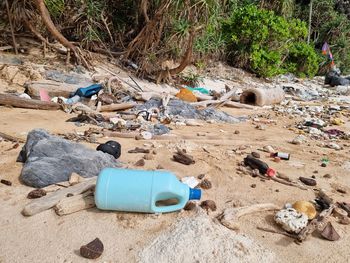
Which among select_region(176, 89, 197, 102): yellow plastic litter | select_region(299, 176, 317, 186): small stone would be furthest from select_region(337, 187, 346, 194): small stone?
select_region(176, 89, 197, 102): yellow plastic litter

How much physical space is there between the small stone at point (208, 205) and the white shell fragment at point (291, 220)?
1.27 ft

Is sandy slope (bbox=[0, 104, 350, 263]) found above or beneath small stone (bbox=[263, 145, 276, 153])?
above

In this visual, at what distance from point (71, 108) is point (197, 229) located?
3527mm

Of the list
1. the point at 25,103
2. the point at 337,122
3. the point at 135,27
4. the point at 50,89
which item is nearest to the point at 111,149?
the point at 25,103

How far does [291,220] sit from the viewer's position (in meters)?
1.97

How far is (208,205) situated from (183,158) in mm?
854

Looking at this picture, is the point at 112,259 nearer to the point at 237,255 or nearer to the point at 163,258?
the point at 163,258

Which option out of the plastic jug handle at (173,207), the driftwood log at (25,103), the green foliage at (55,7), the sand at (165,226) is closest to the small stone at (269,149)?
the sand at (165,226)

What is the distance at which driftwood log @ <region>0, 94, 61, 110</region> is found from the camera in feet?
15.4

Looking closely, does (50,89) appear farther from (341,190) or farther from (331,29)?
(331,29)

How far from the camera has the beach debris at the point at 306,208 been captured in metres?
2.10

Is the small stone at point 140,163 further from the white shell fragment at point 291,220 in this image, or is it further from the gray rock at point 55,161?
the white shell fragment at point 291,220

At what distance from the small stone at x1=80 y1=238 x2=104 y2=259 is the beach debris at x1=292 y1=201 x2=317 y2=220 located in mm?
1228

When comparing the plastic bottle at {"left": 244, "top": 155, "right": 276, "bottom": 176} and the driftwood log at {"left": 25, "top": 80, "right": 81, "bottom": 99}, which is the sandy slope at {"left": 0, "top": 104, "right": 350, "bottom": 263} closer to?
the plastic bottle at {"left": 244, "top": 155, "right": 276, "bottom": 176}
